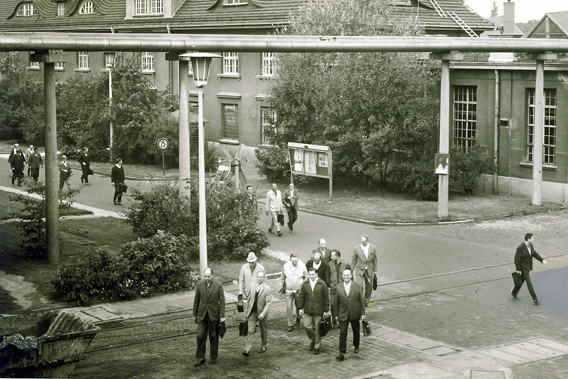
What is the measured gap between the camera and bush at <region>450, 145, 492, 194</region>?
31.5 meters

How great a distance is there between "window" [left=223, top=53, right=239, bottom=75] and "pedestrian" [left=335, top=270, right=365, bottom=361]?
3128 centimetres

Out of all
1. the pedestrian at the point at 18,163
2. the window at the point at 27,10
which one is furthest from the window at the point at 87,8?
the pedestrian at the point at 18,163

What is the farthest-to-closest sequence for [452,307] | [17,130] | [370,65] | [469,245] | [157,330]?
[17,130], [370,65], [469,245], [452,307], [157,330]

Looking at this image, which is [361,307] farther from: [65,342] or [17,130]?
[17,130]

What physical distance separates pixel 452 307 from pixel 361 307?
428 cm

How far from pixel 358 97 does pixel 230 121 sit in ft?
46.9

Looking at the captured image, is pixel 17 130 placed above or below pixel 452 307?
above

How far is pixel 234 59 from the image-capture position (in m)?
44.3

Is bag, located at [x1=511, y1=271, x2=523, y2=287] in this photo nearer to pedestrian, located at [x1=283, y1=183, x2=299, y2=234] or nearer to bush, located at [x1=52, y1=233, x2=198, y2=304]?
bush, located at [x1=52, y1=233, x2=198, y2=304]

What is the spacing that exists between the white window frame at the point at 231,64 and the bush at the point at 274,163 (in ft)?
29.4

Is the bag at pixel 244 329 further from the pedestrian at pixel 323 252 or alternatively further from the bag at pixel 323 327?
the pedestrian at pixel 323 252

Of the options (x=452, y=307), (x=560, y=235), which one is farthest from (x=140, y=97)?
(x=452, y=307)

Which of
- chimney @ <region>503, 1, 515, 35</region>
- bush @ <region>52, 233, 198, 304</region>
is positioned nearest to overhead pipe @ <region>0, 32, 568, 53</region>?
bush @ <region>52, 233, 198, 304</region>

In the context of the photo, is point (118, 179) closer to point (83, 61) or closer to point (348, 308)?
point (348, 308)
